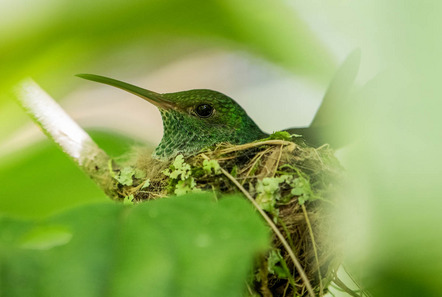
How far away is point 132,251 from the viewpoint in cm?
53

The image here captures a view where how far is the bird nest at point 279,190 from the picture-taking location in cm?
121

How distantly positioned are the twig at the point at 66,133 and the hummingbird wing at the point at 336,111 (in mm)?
715

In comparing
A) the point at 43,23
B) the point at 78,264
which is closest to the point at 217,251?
the point at 78,264

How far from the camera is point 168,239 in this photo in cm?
53

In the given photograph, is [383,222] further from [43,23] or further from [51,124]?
[51,124]

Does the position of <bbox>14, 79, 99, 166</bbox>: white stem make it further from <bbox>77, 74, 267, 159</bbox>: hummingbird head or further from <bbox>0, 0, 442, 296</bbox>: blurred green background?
<bbox>77, 74, 267, 159</bbox>: hummingbird head

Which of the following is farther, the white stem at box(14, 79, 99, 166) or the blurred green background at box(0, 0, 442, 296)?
the white stem at box(14, 79, 99, 166)

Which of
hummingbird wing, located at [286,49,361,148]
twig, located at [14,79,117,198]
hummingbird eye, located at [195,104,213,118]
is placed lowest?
twig, located at [14,79,117,198]

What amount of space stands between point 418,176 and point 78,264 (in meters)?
0.37

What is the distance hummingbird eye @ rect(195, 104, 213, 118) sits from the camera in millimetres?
2026

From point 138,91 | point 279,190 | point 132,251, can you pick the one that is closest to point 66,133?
point 138,91

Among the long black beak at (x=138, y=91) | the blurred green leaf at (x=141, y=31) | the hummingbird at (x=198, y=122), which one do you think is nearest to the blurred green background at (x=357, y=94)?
the blurred green leaf at (x=141, y=31)

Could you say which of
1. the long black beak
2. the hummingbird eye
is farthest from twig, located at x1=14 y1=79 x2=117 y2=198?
the hummingbird eye

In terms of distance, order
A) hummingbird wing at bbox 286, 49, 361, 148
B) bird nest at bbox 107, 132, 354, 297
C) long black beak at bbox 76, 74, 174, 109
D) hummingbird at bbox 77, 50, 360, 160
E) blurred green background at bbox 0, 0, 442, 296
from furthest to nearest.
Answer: hummingbird at bbox 77, 50, 360, 160
long black beak at bbox 76, 74, 174, 109
bird nest at bbox 107, 132, 354, 297
hummingbird wing at bbox 286, 49, 361, 148
blurred green background at bbox 0, 0, 442, 296
